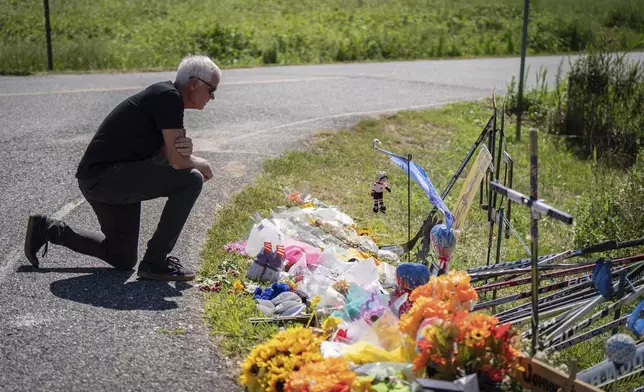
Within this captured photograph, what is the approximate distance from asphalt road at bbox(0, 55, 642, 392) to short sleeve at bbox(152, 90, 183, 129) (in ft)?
3.36

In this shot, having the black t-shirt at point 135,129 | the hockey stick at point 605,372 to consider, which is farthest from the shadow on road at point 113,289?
the hockey stick at point 605,372

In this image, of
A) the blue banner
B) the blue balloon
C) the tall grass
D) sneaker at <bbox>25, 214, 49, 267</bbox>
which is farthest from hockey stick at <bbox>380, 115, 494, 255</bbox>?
the tall grass

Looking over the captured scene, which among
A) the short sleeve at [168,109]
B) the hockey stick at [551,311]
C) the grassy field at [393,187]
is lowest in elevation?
the grassy field at [393,187]

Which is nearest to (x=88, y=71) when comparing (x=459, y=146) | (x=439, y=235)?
(x=459, y=146)

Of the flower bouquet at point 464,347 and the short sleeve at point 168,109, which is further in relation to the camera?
the short sleeve at point 168,109

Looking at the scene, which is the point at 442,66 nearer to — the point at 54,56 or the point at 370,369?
the point at 54,56

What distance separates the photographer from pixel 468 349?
3.14 metres

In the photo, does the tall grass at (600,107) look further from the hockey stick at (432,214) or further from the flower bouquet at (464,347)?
the flower bouquet at (464,347)

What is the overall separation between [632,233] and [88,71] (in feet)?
34.6

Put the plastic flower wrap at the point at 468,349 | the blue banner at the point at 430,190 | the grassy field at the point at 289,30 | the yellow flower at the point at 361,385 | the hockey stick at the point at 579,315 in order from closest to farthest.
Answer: the plastic flower wrap at the point at 468,349 → the yellow flower at the point at 361,385 → the hockey stick at the point at 579,315 → the blue banner at the point at 430,190 → the grassy field at the point at 289,30

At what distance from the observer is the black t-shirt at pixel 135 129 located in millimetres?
4848

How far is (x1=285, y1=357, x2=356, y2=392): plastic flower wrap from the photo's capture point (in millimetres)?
A: 3127

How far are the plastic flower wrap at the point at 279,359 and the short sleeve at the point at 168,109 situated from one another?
1821 millimetres

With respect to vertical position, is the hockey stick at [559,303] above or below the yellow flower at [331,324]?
above
